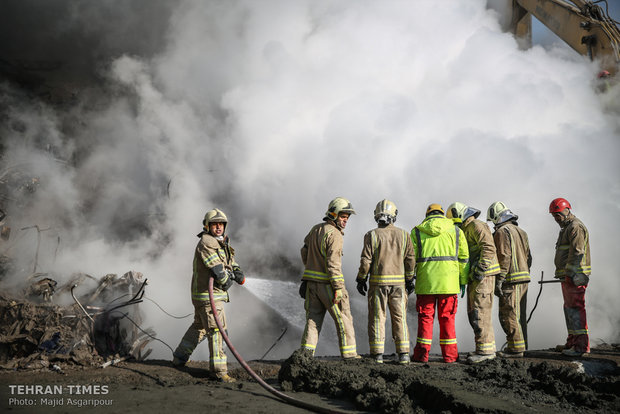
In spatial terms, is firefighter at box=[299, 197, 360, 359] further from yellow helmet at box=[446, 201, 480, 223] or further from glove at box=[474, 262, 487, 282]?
glove at box=[474, 262, 487, 282]

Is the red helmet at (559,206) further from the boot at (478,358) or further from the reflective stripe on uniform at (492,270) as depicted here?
the boot at (478,358)

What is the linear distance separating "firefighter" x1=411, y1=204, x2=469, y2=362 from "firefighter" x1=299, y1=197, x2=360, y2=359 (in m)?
0.88

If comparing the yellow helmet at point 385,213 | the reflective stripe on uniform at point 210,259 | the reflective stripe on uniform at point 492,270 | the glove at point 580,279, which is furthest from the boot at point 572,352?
the reflective stripe on uniform at point 210,259

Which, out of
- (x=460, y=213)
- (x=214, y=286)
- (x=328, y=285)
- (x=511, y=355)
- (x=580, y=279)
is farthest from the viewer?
(x=460, y=213)

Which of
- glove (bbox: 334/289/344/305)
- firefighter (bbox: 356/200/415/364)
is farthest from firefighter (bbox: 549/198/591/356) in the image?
glove (bbox: 334/289/344/305)

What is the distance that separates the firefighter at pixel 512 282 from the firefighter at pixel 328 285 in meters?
2.11

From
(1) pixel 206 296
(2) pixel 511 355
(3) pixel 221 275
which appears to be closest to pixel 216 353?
(1) pixel 206 296

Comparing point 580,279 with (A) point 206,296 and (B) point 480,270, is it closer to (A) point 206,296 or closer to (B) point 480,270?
(B) point 480,270

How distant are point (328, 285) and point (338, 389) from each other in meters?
1.43

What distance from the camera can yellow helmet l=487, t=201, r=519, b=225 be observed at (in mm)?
6062

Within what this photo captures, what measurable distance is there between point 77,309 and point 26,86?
28.6 feet

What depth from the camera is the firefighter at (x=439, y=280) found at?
5160mm

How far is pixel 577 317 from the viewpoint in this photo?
553 centimetres

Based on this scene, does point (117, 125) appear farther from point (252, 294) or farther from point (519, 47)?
point (519, 47)
